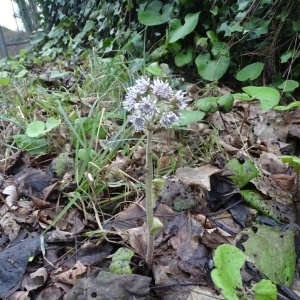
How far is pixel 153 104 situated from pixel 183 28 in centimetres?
149

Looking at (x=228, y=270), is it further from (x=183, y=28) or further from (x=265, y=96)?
(x=183, y=28)

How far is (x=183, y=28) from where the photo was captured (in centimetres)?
210

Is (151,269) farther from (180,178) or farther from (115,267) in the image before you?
(180,178)

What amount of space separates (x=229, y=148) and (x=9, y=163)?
0.99 metres

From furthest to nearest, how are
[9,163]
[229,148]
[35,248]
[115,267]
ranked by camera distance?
[9,163] < [229,148] < [35,248] < [115,267]

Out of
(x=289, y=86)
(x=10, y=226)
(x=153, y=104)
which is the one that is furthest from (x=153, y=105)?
(x=289, y=86)

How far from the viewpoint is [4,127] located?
1.98 metres

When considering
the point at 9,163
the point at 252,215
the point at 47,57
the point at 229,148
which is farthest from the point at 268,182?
the point at 47,57

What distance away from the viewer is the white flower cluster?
2.51 feet

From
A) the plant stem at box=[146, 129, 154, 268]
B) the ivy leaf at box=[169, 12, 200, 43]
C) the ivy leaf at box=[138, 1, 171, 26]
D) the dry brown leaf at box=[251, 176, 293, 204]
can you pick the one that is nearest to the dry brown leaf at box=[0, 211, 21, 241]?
the plant stem at box=[146, 129, 154, 268]

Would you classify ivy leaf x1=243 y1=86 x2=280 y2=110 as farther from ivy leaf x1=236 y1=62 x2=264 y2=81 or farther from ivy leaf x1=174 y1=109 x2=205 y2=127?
ivy leaf x1=236 y1=62 x2=264 y2=81

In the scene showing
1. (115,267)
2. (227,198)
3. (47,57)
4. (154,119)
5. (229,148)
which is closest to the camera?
(154,119)

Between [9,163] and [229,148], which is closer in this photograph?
[229,148]

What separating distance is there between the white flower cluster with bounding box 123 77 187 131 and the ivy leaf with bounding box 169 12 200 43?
1.37 metres
